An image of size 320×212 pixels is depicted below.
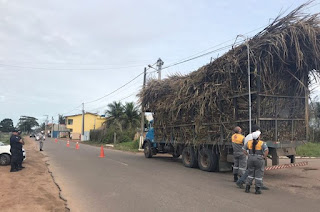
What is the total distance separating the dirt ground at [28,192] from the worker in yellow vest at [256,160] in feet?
14.9

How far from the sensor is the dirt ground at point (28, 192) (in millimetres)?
6094

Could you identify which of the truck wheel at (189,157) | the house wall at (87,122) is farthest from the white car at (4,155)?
the house wall at (87,122)

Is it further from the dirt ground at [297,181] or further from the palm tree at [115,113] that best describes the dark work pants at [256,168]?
the palm tree at [115,113]

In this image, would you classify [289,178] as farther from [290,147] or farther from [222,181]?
[222,181]

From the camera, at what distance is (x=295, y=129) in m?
10.0

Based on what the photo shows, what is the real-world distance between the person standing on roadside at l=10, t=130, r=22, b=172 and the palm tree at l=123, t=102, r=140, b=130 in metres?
30.3

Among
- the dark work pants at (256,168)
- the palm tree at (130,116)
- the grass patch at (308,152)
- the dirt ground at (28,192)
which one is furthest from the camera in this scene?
the palm tree at (130,116)

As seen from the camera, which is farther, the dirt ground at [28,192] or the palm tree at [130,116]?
the palm tree at [130,116]

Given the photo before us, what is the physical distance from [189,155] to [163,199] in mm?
6422

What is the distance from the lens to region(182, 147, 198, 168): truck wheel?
41.5 feet

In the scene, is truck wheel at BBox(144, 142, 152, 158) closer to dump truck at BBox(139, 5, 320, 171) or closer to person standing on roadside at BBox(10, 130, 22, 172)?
dump truck at BBox(139, 5, 320, 171)

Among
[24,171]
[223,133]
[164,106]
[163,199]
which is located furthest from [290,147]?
[24,171]

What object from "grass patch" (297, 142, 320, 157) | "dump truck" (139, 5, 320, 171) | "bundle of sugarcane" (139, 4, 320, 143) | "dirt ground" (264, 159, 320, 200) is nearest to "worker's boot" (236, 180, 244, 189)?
"dirt ground" (264, 159, 320, 200)

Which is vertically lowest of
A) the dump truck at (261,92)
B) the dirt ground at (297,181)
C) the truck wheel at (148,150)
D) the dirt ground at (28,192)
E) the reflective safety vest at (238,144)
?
the dirt ground at (28,192)
